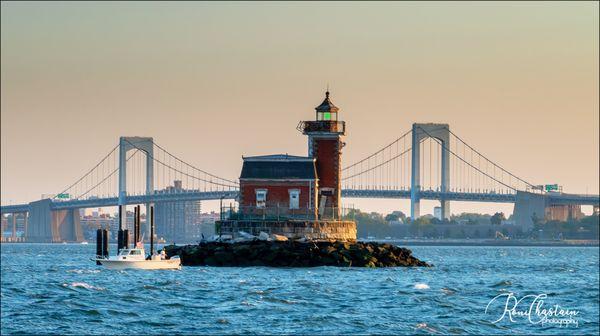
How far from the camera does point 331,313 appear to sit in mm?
45344

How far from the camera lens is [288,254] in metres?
68.4

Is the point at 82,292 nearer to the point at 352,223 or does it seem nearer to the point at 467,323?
the point at 467,323

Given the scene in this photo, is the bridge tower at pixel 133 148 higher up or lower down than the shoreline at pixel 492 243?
higher up

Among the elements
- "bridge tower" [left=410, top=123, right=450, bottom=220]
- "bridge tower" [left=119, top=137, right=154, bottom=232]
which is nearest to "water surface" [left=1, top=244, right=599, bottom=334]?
"bridge tower" [left=410, top=123, right=450, bottom=220]

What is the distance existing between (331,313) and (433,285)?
529 inches

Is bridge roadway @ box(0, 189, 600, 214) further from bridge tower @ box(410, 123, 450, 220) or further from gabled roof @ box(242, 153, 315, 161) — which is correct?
gabled roof @ box(242, 153, 315, 161)

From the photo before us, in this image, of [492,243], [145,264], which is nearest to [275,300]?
[145,264]

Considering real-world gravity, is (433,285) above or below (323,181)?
below

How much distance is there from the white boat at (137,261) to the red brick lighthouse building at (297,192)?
6747mm

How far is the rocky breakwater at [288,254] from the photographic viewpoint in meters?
68.2

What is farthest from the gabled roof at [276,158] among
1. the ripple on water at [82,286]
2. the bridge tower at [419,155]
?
the bridge tower at [419,155]

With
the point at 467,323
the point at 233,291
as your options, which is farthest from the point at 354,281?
the point at 467,323

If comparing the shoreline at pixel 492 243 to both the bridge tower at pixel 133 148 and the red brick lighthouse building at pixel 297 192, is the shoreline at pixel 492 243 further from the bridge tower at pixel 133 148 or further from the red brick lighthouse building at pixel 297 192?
the red brick lighthouse building at pixel 297 192

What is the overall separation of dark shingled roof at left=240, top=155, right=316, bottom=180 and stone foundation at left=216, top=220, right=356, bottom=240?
2.32 m
